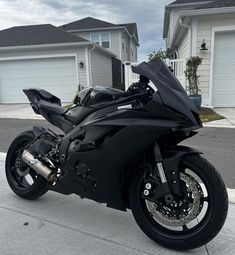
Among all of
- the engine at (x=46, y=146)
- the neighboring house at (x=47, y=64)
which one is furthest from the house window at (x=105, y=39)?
the engine at (x=46, y=146)

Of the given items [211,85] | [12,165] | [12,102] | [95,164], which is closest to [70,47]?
[12,102]

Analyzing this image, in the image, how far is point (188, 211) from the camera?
2316mm

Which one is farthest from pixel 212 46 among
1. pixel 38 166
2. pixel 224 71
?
pixel 38 166

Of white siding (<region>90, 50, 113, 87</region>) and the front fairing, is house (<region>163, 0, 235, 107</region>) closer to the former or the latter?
white siding (<region>90, 50, 113, 87</region>)

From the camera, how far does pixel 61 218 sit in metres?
3.02

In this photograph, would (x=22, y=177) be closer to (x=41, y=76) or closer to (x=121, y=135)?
(x=121, y=135)

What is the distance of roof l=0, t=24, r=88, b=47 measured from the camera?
15008 mm

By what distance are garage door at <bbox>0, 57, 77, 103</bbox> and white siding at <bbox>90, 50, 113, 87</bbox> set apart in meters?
1.38

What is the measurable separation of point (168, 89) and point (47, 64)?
45.0 ft

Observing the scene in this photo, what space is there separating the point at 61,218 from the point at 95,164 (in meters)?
0.86

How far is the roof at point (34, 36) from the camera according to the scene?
15.0m

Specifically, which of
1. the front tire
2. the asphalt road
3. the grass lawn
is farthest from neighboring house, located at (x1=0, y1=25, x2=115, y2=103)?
the front tire

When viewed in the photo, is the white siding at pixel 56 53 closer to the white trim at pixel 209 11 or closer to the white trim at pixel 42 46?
the white trim at pixel 42 46

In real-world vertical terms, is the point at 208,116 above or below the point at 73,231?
below
